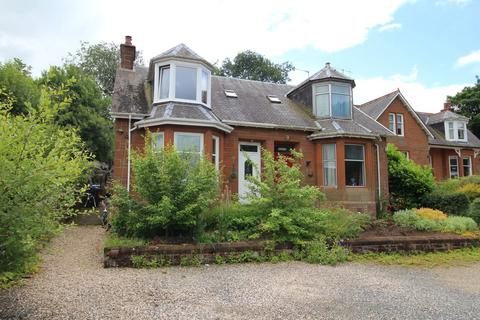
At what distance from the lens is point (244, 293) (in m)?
5.79

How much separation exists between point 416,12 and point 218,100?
27.2ft

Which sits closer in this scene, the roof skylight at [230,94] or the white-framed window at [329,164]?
the white-framed window at [329,164]

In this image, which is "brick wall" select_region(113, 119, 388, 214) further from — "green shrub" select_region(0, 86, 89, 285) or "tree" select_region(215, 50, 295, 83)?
"tree" select_region(215, 50, 295, 83)

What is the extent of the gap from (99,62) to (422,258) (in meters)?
32.2

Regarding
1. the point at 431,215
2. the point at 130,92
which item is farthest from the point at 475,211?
the point at 130,92

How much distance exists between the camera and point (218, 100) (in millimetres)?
14914

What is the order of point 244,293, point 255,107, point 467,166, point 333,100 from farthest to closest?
point 467,166 → point 333,100 → point 255,107 → point 244,293

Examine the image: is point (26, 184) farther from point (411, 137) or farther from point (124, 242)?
point (411, 137)

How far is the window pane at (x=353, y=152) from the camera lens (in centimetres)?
1425

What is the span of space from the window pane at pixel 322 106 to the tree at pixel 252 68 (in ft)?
88.2

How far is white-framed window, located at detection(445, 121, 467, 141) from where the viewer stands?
25672 millimetres

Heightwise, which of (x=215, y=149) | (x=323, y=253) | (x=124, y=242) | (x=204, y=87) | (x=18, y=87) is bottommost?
(x=323, y=253)

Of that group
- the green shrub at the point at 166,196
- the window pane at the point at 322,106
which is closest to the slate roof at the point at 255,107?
the window pane at the point at 322,106

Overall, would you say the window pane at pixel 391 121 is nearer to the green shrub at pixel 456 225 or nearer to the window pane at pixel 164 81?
the green shrub at pixel 456 225
